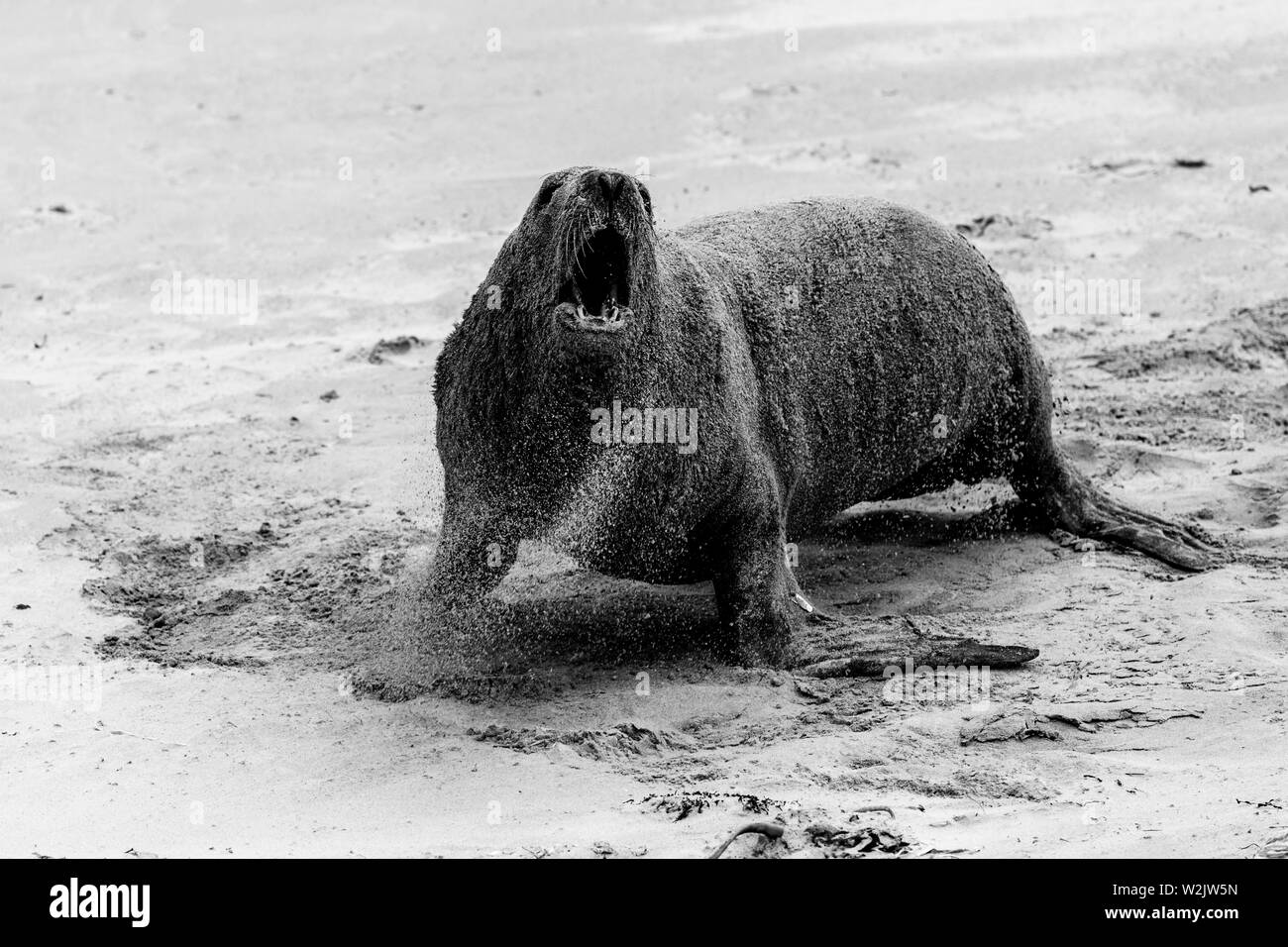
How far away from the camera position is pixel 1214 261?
897 centimetres

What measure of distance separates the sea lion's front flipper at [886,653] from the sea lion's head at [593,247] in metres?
1.19

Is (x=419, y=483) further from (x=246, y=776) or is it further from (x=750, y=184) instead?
(x=750, y=184)

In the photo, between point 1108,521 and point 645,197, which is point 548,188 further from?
point 1108,521

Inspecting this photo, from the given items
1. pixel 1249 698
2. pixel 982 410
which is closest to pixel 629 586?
pixel 982 410

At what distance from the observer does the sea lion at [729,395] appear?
462 centimetres

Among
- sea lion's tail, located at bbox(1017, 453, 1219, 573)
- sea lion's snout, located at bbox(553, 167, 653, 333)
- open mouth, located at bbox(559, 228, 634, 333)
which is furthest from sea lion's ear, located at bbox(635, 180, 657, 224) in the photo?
sea lion's tail, located at bbox(1017, 453, 1219, 573)

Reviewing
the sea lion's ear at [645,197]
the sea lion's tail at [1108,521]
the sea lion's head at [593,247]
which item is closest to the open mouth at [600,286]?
the sea lion's head at [593,247]

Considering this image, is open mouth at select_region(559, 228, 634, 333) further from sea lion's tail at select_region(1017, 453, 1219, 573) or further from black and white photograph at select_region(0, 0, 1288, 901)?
sea lion's tail at select_region(1017, 453, 1219, 573)

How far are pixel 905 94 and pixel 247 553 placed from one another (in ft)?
21.3

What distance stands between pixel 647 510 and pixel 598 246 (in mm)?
851

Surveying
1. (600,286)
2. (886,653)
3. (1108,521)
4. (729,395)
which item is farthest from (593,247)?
(1108,521)

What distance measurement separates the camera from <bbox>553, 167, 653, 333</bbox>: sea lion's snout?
172 inches

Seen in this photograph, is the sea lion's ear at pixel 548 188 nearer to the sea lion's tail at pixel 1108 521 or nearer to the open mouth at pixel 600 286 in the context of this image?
the open mouth at pixel 600 286

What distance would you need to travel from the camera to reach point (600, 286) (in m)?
4.61
